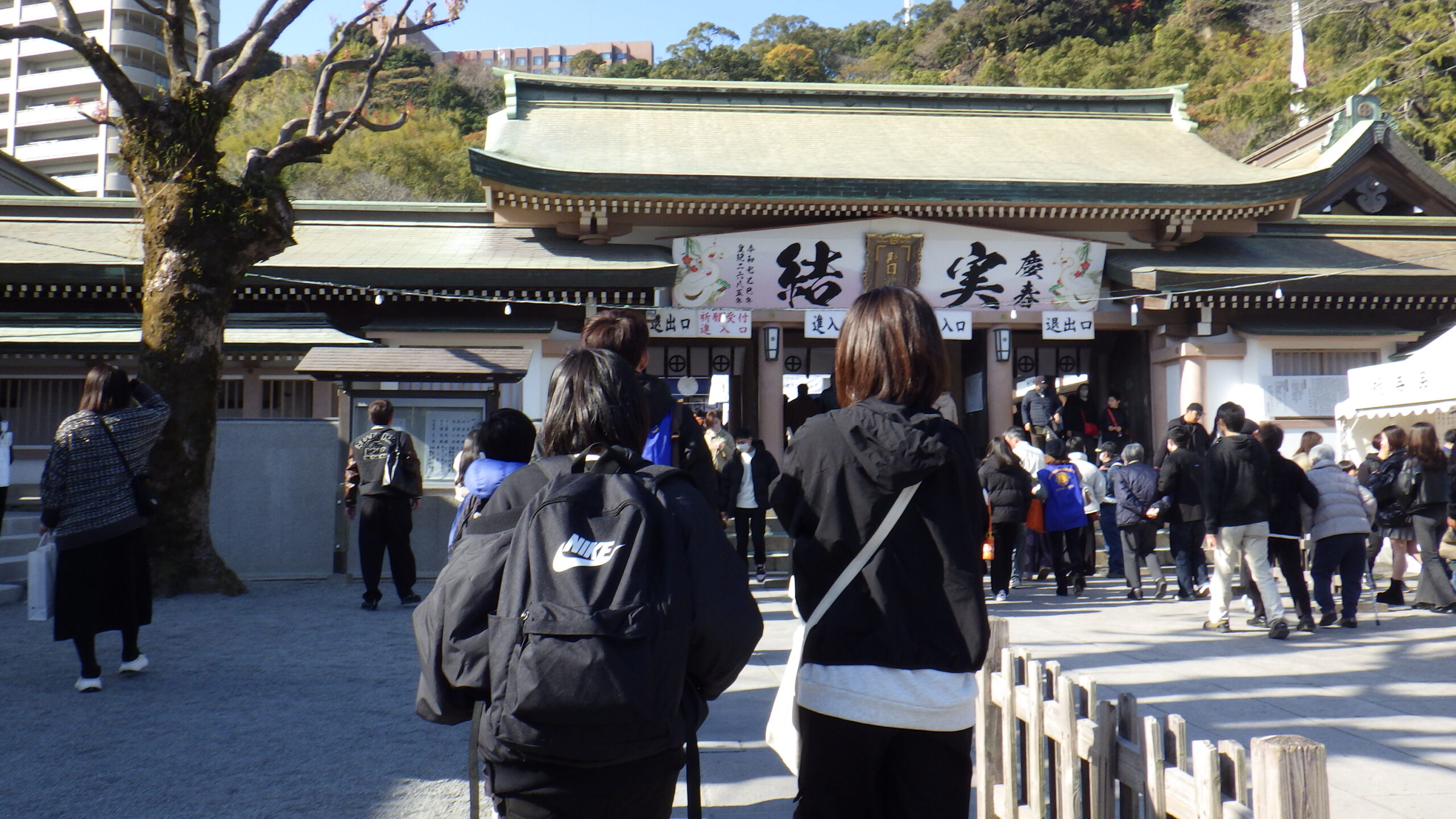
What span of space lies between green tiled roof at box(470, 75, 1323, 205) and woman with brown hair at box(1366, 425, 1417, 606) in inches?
224

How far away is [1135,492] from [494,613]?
25.8 feet

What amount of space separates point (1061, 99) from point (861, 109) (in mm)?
3553

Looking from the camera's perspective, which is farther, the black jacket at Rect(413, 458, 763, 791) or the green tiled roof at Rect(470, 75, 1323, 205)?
the green tiled roof at Rect(470, 75, 1323, 205)

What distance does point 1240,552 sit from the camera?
718cm

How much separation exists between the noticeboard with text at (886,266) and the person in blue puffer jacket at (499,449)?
966cm

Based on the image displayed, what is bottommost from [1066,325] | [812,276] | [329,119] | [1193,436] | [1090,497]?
[1090,497]

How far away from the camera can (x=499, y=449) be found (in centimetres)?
361

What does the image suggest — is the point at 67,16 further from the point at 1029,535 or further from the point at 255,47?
the point at 1029,535

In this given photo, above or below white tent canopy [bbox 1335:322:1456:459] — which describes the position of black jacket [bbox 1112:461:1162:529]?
below

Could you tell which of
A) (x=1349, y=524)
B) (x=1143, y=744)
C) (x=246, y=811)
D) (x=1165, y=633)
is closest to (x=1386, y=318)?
(x=1349, y=524)

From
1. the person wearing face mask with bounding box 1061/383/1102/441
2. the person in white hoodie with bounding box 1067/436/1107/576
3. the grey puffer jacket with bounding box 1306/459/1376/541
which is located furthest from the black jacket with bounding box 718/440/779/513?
the person wearing face mask with bounding box 1061/383/1102/441

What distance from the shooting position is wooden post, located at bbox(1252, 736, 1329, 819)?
187 cm

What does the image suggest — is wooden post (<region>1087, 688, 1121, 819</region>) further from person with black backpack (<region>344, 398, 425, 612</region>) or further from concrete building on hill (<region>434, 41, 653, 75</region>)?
concrete building on hill (<region>434, 41, 653, 75</region>)

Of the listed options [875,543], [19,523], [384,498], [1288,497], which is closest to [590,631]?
[875,543]
